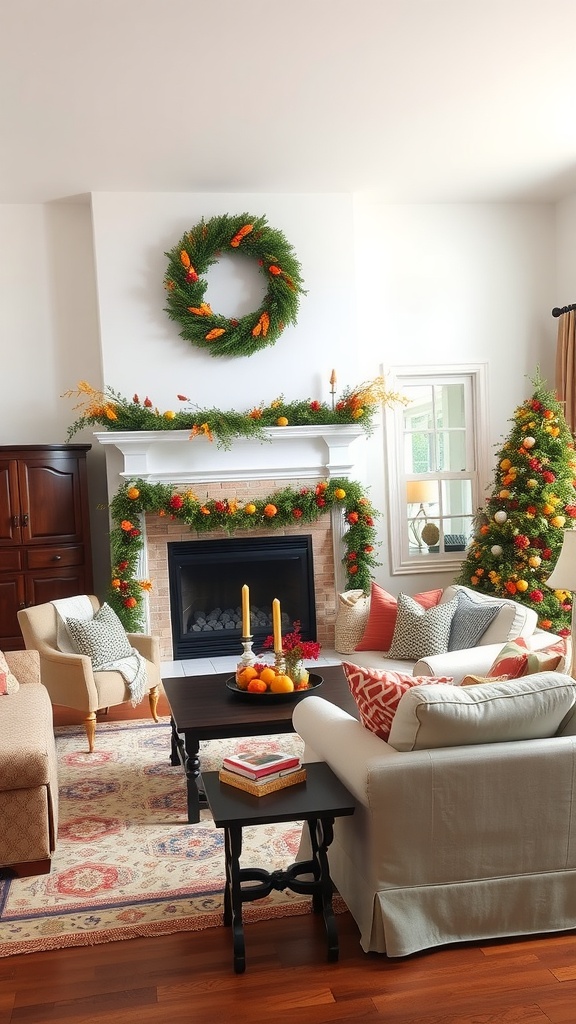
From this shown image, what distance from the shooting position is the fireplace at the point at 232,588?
6773 millimetres

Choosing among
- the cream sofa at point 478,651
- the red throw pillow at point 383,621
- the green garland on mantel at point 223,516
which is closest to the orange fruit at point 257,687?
the cream sofa at point 478,651

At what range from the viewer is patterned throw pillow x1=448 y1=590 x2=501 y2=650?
4.79 metres

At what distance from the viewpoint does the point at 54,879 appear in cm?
324

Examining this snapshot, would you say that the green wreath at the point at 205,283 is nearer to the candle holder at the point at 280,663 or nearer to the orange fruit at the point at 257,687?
the candle holder at the point at 280,663

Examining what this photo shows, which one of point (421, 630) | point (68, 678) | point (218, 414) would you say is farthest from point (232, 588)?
point (68, 678)

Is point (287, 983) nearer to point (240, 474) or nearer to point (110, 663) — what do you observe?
point (110, 663)

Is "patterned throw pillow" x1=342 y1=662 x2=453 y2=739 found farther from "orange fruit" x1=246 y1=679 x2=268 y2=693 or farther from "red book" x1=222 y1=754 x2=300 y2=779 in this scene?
"orange fruit" x1=246 y1=679 x2=268 y2=693

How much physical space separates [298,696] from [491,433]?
413 cm

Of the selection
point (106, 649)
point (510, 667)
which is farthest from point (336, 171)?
point (510, 667)

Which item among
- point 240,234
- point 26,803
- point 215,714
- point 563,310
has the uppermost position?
point 240,234

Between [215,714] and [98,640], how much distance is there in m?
1.37

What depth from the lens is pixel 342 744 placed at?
2.75 m

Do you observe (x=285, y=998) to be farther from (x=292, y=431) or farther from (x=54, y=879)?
(x=292, y=431)

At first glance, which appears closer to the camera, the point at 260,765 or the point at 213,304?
the point at 260,765
